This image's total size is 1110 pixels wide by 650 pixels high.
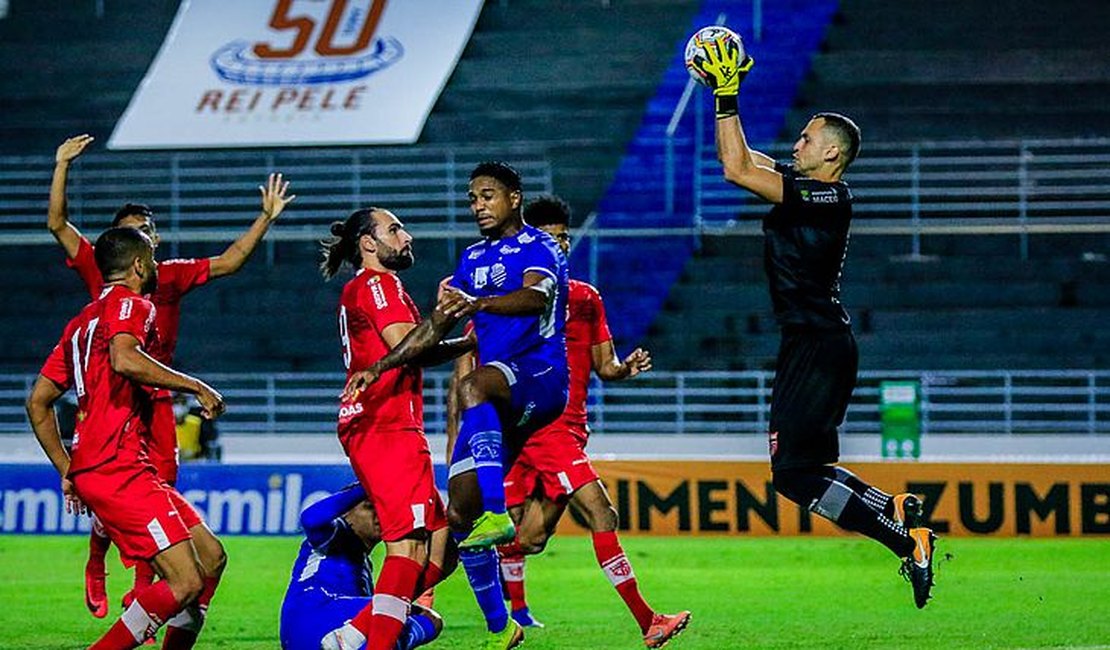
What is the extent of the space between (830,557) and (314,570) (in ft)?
25.1

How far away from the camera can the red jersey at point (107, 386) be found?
8508mm

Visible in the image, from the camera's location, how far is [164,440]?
1055 centimetres

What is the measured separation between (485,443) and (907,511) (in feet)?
6.17

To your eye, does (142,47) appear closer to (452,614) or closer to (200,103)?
(200,103)

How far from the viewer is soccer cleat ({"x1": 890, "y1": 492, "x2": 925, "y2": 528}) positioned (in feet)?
30.2

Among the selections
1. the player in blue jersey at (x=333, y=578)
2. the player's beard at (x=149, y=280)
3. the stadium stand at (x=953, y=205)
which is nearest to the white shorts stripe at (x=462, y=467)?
the player in blue jersey at (x=333, y=578)

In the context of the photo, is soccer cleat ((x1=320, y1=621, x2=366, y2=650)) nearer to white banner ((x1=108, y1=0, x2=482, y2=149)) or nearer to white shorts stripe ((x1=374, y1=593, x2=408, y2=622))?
white shorts stripe ((x1=374, y1=593, x2=408, y2=622))

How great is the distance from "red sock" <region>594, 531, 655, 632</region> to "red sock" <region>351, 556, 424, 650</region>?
1.71 meters

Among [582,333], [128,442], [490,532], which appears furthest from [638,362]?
[128,442]

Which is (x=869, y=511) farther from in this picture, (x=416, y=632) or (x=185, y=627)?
(x=185, y=627)

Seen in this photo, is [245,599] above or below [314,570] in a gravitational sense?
below

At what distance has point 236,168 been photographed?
2606cm

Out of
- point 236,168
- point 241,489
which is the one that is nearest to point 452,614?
point 241,489

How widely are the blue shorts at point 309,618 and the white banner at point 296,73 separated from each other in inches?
705
